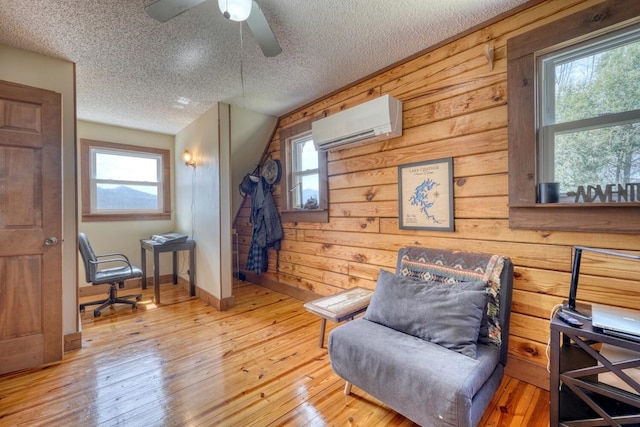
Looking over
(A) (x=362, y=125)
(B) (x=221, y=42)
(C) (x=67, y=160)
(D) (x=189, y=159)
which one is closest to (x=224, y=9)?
(B) (x=221, y=42)

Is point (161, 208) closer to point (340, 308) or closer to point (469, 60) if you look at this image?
point (340, 308)

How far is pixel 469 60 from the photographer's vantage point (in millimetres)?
1995

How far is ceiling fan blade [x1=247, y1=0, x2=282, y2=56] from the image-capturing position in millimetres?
1514

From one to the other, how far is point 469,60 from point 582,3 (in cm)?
60

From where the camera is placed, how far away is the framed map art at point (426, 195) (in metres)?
2.11

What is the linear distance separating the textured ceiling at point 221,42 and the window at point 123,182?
1004 millimetres

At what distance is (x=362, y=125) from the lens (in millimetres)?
2453

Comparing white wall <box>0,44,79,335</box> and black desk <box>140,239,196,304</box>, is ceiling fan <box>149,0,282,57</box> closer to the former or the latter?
white wall <box>0,44,79,335</box>

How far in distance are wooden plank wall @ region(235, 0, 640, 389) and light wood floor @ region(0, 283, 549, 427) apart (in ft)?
1.82

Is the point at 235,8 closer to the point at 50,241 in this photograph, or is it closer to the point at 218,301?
the point at 50,241

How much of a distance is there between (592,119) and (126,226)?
16.4ft

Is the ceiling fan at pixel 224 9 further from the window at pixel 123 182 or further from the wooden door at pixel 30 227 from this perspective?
the window at pixel 123 182

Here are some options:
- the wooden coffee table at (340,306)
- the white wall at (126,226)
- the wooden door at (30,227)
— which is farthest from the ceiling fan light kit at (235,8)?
the white wall at (126,226)

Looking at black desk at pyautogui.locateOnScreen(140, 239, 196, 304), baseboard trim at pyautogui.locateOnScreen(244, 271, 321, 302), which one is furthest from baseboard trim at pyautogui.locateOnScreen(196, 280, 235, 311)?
baseboard trim at pyautogui.locateOnScreen(244, 271, 321, 302)
